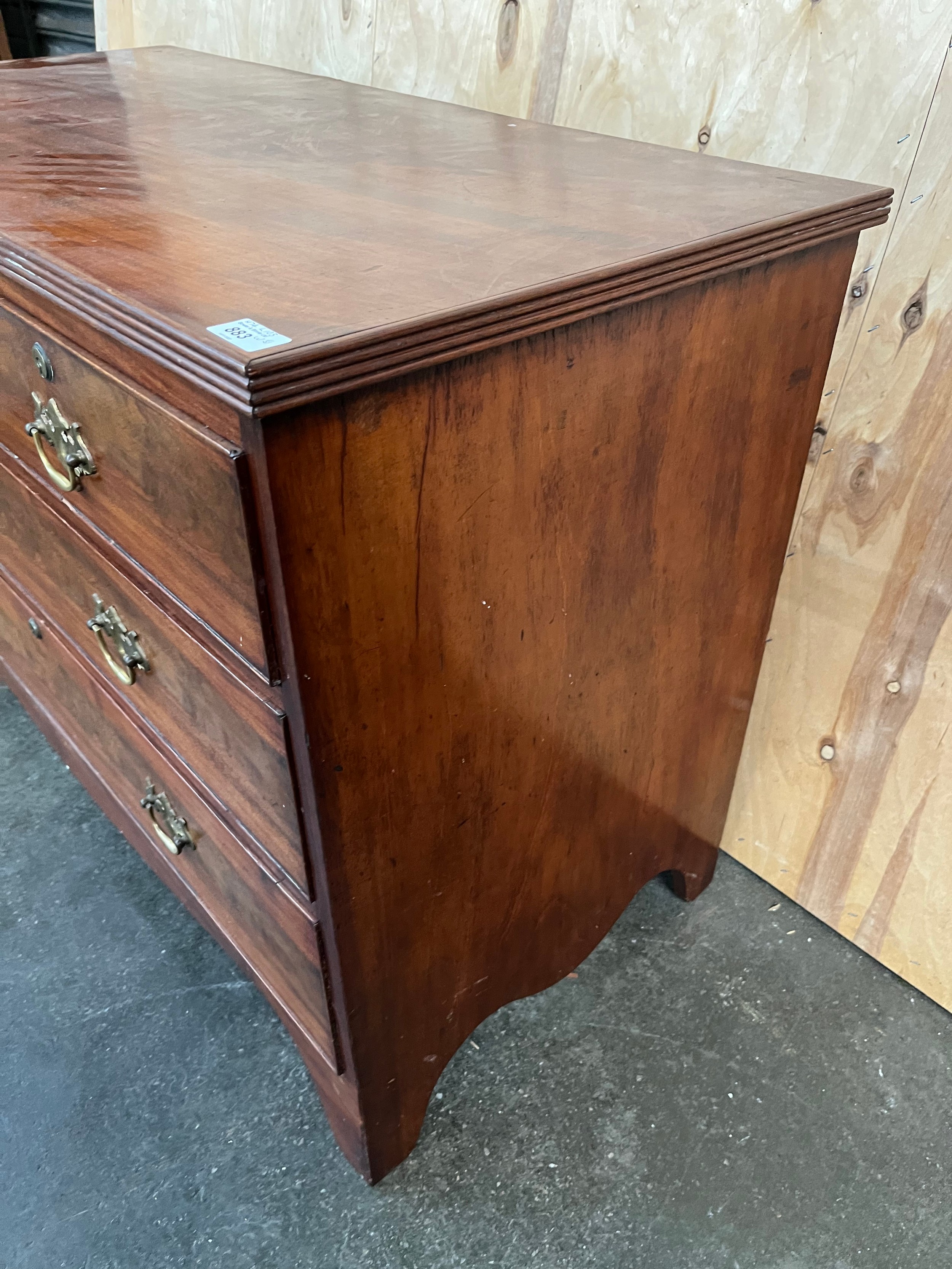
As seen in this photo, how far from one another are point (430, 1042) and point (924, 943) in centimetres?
66

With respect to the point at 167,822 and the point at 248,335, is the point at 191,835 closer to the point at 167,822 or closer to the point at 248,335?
the point at 167,822

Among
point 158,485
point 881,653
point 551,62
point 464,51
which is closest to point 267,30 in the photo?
point 464,51

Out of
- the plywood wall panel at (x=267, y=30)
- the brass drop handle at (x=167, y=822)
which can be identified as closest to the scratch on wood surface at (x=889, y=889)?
the brass drop handle at (x=167, y=822)

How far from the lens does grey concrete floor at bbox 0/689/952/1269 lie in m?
1.00

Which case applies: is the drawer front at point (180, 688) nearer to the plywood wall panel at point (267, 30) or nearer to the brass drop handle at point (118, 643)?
the brass drop handle at point (118, 643)

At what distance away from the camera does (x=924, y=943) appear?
1206mm

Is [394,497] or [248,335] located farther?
[394,497]

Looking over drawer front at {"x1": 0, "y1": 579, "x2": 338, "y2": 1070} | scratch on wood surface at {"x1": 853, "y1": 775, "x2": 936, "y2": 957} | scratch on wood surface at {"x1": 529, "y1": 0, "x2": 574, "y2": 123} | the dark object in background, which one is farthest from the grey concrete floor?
the dark object in background

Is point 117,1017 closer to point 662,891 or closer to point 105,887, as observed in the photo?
point 105,887

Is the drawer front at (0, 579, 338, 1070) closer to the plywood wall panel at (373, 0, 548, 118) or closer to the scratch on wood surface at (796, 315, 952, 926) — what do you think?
the scratch on wood surface at (796, 315, 952, 926)

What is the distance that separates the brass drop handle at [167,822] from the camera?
101cm

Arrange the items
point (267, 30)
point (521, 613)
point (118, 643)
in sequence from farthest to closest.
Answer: point (267, 30)
point (118, 643)
point (521, 613)

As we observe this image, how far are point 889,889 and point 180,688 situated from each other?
3.04 ft

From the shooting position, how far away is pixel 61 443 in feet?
2.56
